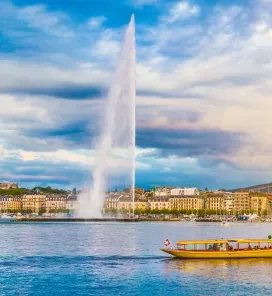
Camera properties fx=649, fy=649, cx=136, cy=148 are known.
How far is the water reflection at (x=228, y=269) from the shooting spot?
37219 mm

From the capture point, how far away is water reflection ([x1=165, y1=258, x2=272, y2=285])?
1465 inches

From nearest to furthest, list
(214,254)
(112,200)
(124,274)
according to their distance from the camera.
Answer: (124,274) < (214,254) < (112,200)

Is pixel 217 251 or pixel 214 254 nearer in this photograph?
pixel 214 254

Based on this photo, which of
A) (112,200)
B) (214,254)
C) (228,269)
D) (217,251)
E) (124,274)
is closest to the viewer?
(124,274)

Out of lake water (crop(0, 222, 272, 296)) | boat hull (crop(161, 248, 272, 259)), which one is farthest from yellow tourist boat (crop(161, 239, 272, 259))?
lake water (crop(0, 222, 272, 296))

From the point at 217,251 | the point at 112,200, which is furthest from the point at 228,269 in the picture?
the point at 112,200

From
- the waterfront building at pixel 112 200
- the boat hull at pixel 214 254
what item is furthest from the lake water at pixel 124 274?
the waterfront building at pixel 112 200

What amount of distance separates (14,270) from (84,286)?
736 cm

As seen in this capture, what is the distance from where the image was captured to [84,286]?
34.2 m

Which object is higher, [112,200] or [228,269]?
[112,200]

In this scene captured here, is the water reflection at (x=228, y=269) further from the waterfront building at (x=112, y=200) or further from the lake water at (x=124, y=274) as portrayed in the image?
the waterfront building at (x=112, y=200)

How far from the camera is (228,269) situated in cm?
4094

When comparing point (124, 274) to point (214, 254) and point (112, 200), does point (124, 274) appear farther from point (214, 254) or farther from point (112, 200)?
point (112, 200)

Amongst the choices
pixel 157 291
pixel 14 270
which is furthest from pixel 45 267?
pixel 157 291
